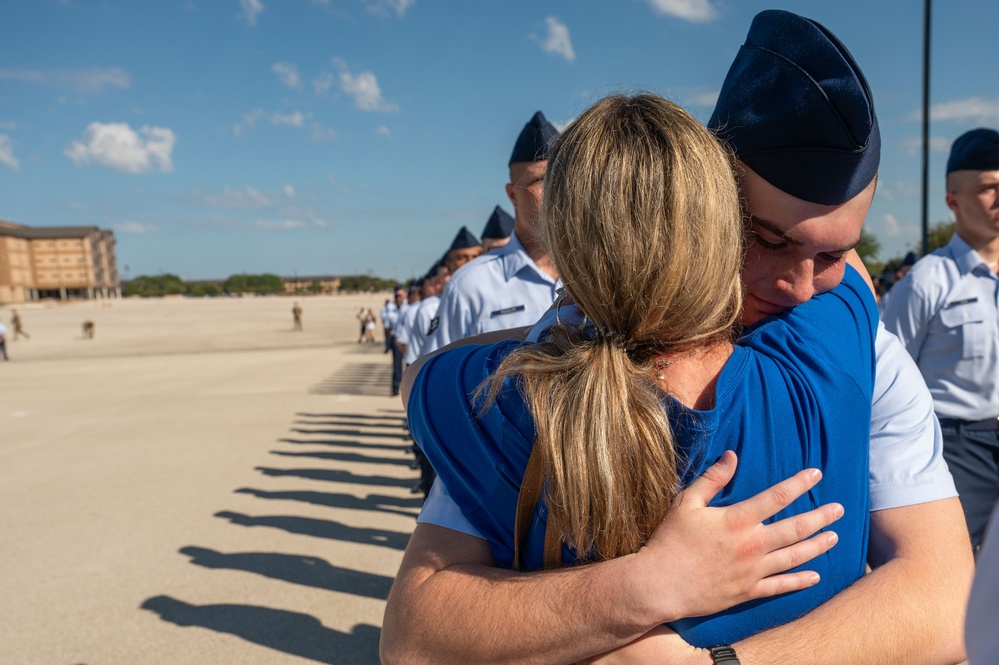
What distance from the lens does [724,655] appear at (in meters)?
1.10

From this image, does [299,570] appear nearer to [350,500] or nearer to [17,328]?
[350,500]

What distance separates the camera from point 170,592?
5070mm

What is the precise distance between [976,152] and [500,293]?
105 inches

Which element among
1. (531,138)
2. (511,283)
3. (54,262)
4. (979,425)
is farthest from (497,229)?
(54,262)

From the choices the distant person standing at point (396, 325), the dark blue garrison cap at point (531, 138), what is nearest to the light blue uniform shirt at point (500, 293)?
the dark blue garrison cap at point (531, 138)

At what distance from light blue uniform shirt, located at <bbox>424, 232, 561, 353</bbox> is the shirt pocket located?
6.99ft

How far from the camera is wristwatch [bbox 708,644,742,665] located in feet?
3.60

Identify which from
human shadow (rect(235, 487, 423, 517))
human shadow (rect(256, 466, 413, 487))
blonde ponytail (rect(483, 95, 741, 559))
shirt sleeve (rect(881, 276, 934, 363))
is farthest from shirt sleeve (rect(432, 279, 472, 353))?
human shadow (rect(256, 466, 413, 487))

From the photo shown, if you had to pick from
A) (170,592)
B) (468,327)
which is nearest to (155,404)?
(170,592)

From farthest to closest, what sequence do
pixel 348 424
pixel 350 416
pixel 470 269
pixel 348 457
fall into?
pixel 350 416 → pixel 348 424 → pixel 348 457 → pixel 470 269

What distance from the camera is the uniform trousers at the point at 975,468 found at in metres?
3.56

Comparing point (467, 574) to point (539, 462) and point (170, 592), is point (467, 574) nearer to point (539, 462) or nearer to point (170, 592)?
point (539, 462)

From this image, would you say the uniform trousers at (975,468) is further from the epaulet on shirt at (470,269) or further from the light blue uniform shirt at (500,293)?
the epaulet on shirt at (470,269)

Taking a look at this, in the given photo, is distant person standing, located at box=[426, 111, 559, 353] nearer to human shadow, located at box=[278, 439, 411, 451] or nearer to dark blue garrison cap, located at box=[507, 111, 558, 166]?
dark blue garrison cap, located at box=[507, 111, 558, 166]
